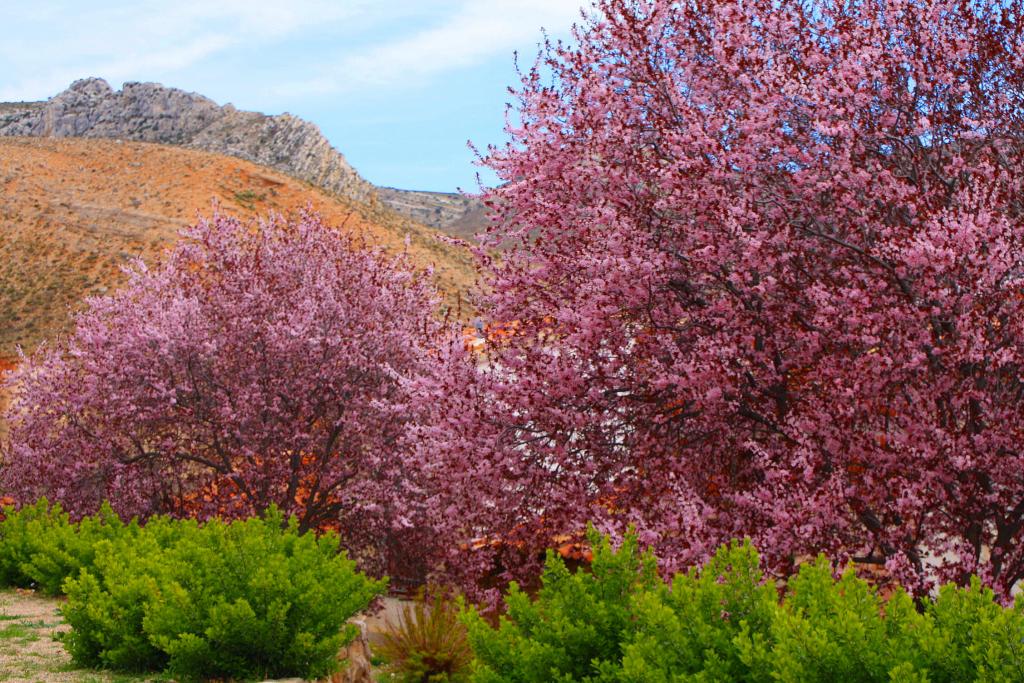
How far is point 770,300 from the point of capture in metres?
9.18

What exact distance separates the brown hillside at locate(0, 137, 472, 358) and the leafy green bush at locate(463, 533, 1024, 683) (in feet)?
136

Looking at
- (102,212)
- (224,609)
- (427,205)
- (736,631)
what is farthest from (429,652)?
(427,205)

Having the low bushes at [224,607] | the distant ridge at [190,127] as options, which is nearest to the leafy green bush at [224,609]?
the low bushes at [224,607]

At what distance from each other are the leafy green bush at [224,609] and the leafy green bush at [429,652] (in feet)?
6.87

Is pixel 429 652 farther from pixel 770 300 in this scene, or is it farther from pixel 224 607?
pixel 770 300

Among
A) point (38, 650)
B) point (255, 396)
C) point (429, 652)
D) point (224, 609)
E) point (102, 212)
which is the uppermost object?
point (102, 212)

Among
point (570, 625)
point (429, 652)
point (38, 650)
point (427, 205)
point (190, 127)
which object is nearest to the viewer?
point (570, 625)

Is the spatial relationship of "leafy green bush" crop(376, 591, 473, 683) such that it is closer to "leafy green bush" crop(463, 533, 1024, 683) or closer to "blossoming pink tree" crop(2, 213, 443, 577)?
"blossoming pink tree" crop(2, 213, 443, 577)

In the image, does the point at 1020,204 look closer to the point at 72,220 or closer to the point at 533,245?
the point at 533,245

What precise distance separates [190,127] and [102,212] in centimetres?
4362

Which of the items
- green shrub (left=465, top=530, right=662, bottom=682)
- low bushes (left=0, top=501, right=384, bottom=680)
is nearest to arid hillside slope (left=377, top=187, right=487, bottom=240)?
low bushes (left=0, top=501, right=384, bottom=680)

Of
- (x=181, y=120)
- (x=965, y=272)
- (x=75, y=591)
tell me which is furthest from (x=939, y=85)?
(x=181, y=120)

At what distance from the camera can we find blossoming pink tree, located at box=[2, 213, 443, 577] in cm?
1616

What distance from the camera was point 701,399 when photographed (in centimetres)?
863
